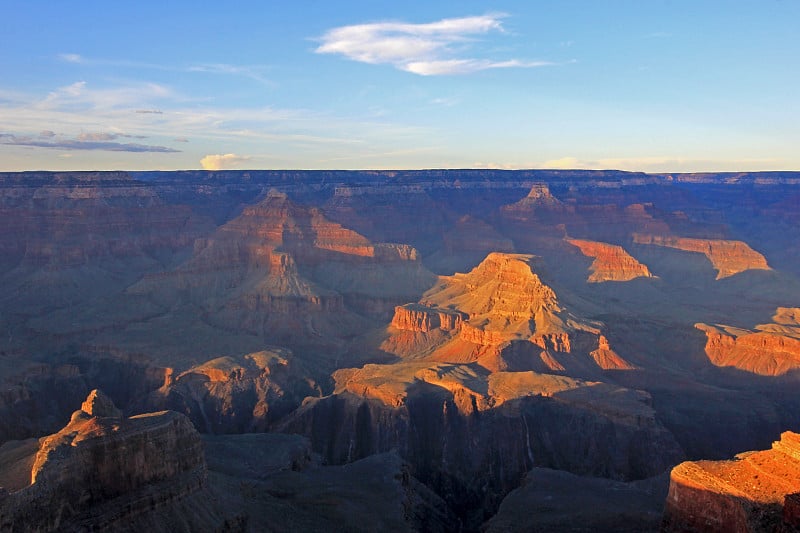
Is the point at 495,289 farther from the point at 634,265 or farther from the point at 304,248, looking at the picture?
the point at 634,265

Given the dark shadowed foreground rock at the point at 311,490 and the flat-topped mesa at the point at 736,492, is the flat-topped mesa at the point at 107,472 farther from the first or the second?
the flat-topped mesa at the point at 736,492

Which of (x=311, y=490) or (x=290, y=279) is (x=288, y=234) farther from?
(x=311, y=490)

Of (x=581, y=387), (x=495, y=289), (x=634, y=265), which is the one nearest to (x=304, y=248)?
(x=495, y=289)

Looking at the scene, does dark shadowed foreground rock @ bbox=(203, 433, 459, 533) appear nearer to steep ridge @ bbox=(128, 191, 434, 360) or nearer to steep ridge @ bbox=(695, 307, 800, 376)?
steep ridge @ bbox=(128, 191, 434, 360)

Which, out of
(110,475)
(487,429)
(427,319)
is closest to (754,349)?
(427,319)

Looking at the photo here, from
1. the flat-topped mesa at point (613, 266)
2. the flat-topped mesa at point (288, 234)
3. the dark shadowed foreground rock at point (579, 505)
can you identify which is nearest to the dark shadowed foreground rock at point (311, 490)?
the dark shadowed foreground rock at point (579, 505)

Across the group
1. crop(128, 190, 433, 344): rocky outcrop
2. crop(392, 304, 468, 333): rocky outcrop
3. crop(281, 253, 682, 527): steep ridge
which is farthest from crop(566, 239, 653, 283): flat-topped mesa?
crop(281, 253, 682, 527): steep ridge
